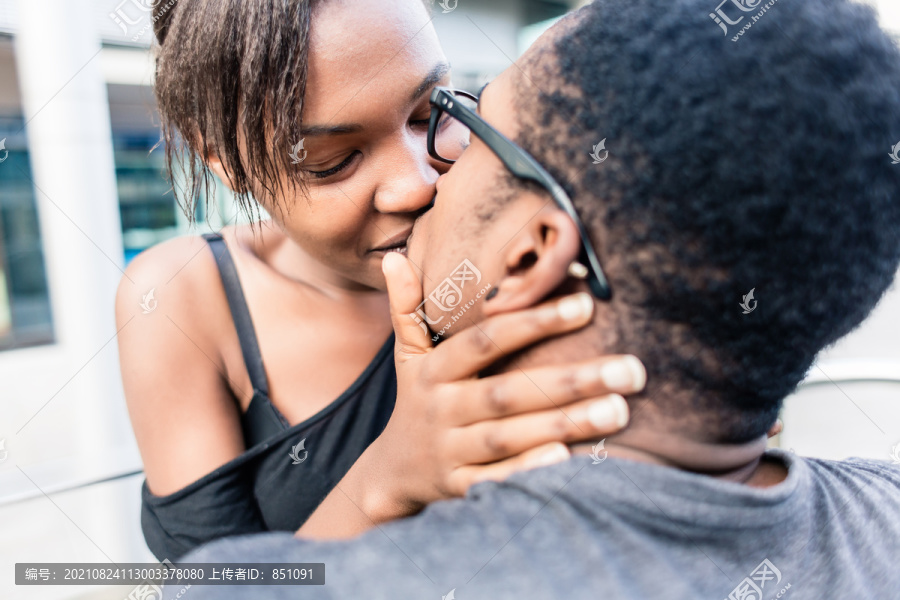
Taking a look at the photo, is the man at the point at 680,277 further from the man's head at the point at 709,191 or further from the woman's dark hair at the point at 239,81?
the woman's dark hair at the point at 239,81

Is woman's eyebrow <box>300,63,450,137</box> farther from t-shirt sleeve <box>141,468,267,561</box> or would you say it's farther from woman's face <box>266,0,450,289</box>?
t-shirt sleeve <box>141,468,267,561</box>

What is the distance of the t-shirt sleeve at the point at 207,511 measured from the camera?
56.8 inches

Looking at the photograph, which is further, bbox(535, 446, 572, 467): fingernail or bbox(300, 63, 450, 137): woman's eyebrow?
bbox(300, 63, 450, 137): woman's eyebrow

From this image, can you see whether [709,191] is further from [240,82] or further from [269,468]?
[269,468]

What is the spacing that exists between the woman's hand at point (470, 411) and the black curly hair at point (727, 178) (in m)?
0.08

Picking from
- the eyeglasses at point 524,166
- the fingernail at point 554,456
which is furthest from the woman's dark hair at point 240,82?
the fingernail at point 554,456

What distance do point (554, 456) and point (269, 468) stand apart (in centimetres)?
97

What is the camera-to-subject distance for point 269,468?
1.52 meters

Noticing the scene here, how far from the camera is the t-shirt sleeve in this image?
1443 millimetres

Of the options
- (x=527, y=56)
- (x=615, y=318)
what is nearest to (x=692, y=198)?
(x=615, y=318)

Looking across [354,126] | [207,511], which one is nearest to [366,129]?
[354,126]

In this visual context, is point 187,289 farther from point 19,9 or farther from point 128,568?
point 128,568

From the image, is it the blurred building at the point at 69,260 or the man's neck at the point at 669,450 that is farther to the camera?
the blurred building at the point at 69,260

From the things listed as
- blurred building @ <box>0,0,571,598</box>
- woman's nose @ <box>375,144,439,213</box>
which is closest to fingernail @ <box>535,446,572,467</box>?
woman's nose @ <box>375,144,439,213</box>
